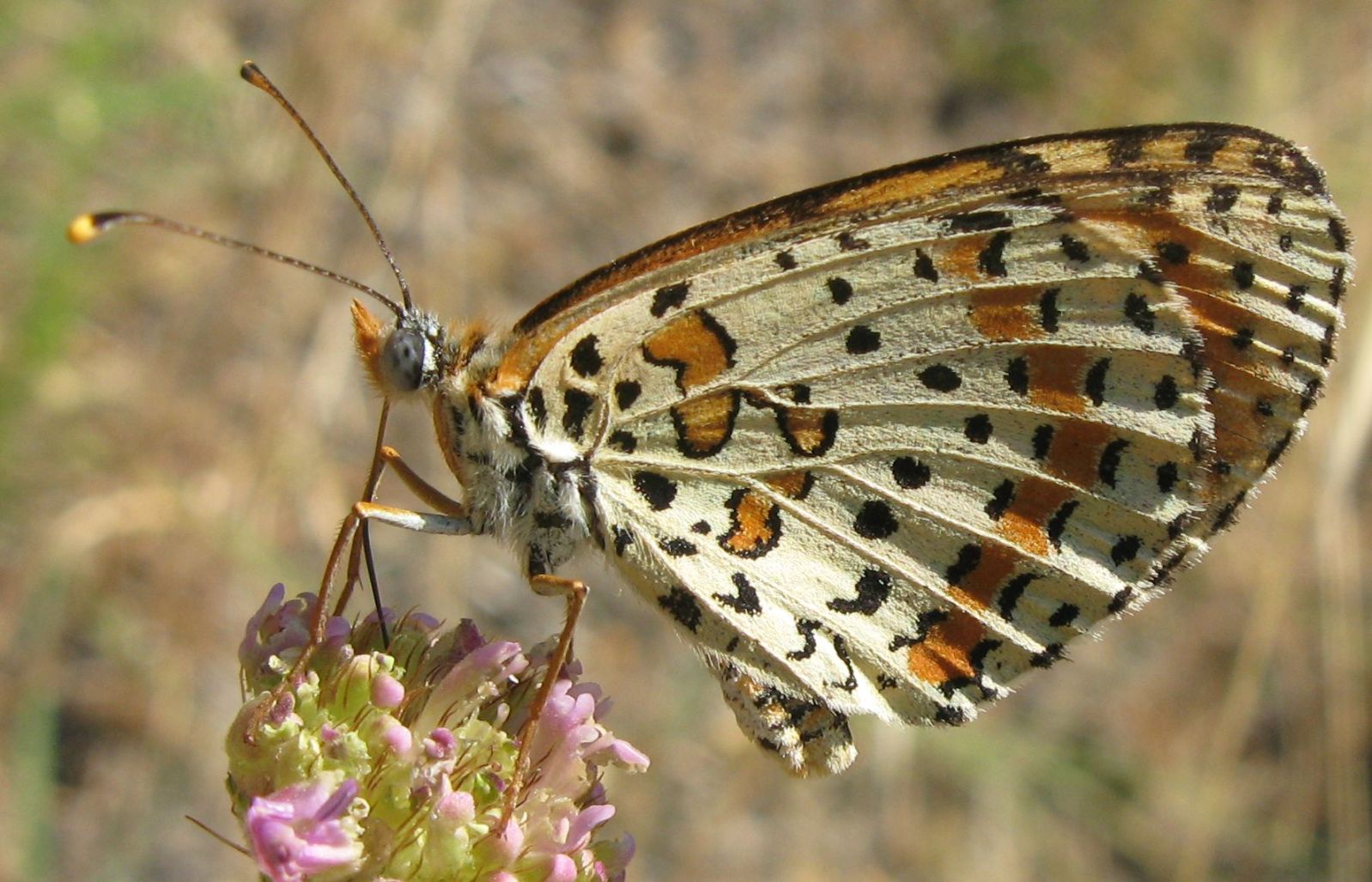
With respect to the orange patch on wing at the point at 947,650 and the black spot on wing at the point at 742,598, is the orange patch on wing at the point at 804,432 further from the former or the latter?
the orange patch on wing at the point at 947,650

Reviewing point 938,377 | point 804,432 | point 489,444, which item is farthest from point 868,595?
point 489,444

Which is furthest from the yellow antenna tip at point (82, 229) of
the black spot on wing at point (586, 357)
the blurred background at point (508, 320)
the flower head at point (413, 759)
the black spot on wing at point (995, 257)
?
the blurred background at point (508, 320)

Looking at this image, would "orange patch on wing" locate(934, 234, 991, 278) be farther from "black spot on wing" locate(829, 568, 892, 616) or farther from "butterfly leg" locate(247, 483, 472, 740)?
"butterfly leg" locate(247, 483, 472, 740)

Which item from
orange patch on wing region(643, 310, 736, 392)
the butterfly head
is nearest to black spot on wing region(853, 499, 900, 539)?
orange patch on wing region(643, 310, 736, 392)

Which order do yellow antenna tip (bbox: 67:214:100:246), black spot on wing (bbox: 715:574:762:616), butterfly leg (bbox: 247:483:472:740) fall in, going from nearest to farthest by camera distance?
yellow antenna tip (bbox: 67:214:100:246), butterfly leg (bbox: 247:483:472:740), black spot on wing (bbox: 715:574:762:616)

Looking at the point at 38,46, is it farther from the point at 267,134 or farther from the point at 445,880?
the point at 445,880

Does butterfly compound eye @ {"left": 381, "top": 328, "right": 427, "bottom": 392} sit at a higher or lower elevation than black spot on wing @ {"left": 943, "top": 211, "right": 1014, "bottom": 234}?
lower

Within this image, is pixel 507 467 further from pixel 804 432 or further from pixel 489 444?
pixel 804 432

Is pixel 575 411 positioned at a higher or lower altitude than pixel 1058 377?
lower
